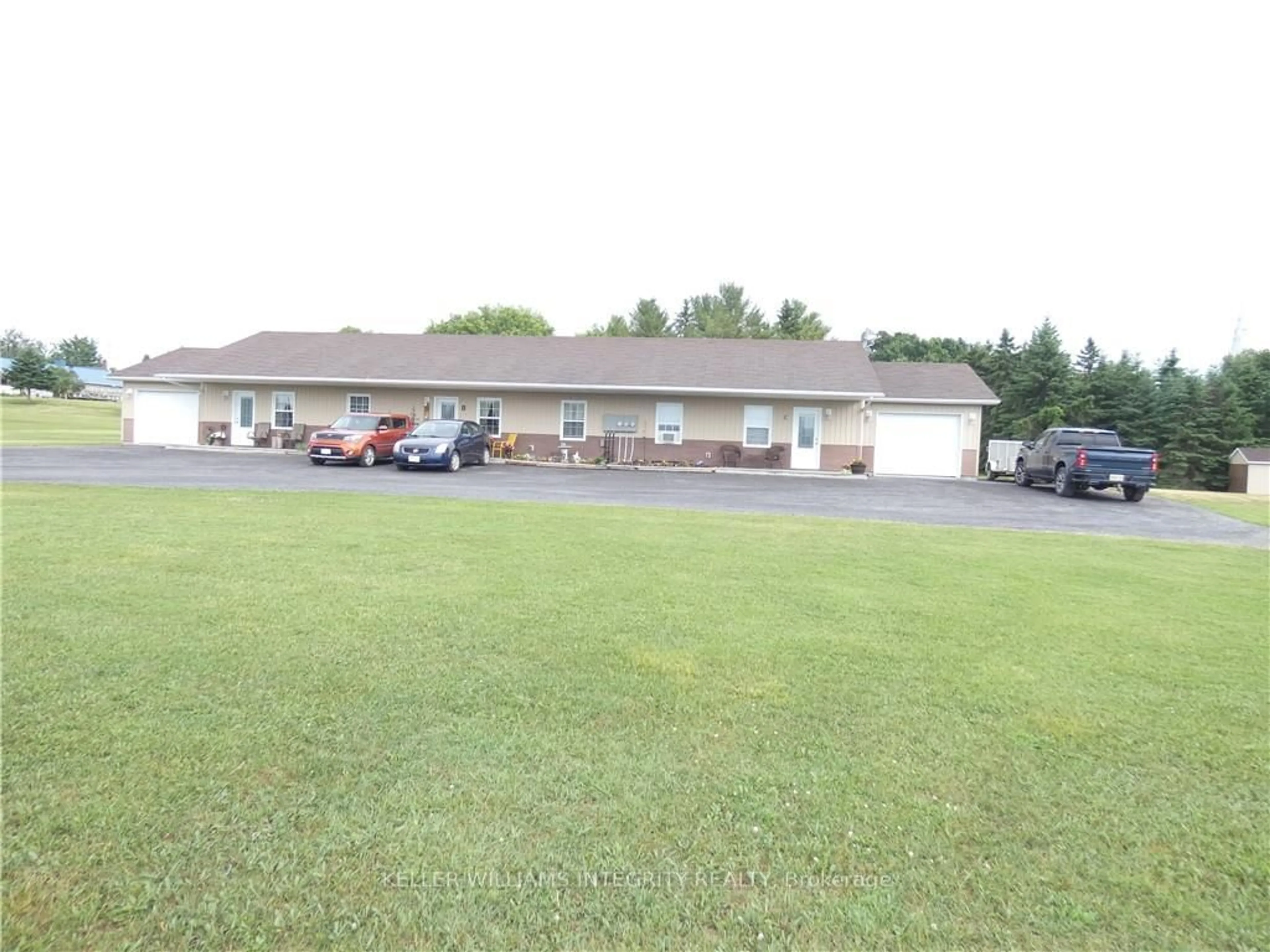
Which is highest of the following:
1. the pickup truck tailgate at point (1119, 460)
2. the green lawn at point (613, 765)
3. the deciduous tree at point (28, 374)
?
the deciduous tree at point (28, 374)

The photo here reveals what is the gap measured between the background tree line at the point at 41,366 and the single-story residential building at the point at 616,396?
171 ft

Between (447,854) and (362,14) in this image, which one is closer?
(447,854)

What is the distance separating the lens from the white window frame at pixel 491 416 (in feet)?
81.5

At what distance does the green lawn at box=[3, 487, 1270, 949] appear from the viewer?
82.1 inches

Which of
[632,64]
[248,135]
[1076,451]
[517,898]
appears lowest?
[517,898]

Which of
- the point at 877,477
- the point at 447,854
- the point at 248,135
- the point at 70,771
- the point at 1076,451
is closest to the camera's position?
the point at 447,854

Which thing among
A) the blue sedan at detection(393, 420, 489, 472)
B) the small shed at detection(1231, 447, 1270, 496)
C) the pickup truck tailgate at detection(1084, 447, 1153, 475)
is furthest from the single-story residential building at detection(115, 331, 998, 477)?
the small shed at detection(1231, 447, 1270, 496)

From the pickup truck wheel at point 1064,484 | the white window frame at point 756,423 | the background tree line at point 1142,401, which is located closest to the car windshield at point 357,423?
the white window frame at point 756,423

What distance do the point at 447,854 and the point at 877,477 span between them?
→ 69.3 feet

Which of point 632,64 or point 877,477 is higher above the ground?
point 632,64

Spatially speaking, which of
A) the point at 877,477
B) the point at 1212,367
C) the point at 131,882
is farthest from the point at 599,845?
the point at 1212,367

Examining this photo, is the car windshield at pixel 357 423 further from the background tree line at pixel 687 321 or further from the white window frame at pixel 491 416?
the background tree line at pixel 687 321

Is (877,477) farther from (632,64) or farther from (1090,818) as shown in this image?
(1090,818)

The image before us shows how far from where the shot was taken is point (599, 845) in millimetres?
2377
